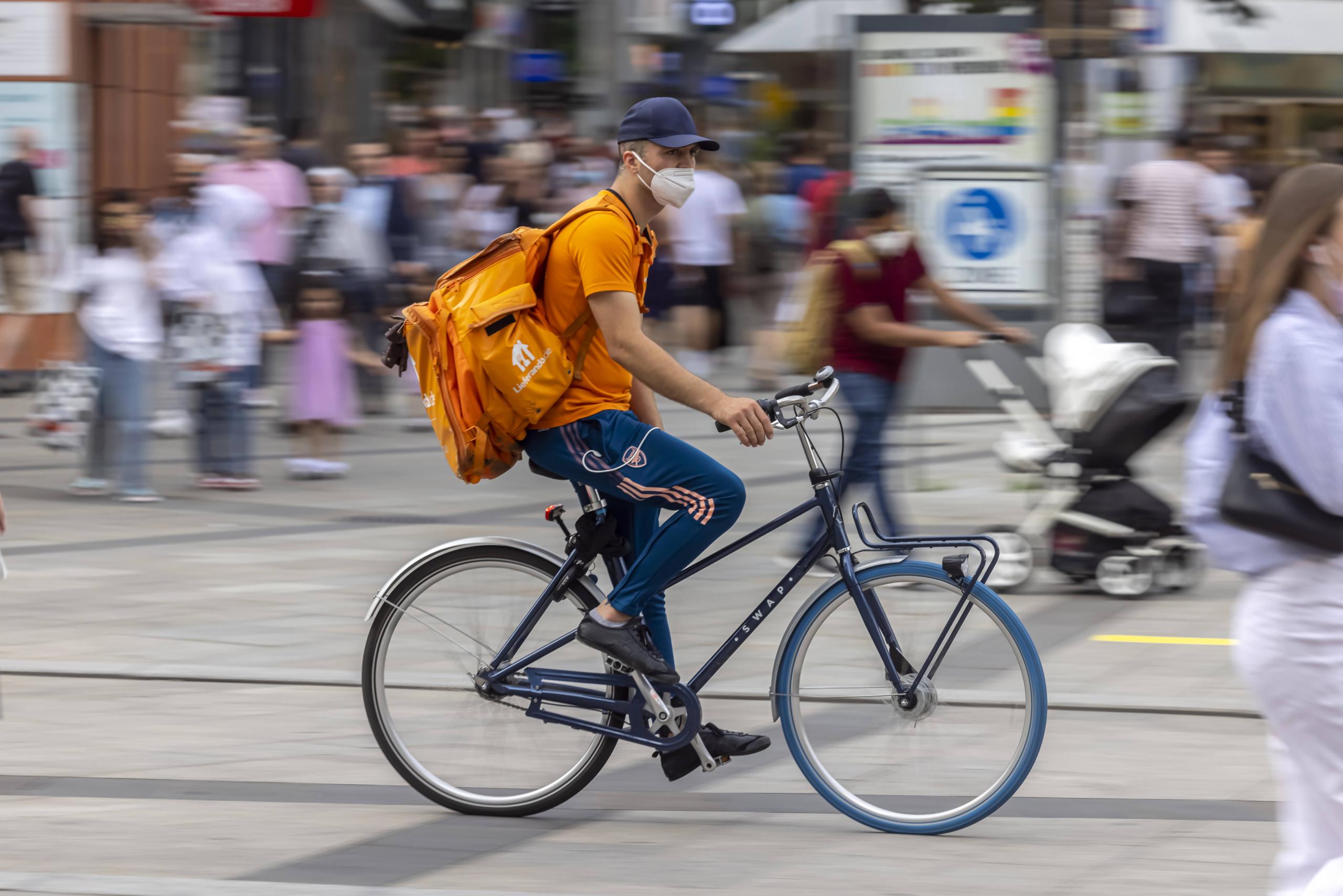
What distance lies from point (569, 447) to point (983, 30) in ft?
31.8

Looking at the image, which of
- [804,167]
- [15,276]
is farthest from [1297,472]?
[804,167]

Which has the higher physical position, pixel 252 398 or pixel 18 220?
pixel 18 220

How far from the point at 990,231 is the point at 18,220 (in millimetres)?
6997

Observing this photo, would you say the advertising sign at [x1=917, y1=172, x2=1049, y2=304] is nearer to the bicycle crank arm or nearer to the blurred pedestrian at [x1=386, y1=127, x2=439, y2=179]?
the blurred pedestrian at [x1=386, y1=127, x2=439, y2=179]

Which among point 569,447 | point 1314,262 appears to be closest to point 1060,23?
point 569,447

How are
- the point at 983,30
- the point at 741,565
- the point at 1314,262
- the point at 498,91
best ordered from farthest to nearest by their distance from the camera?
1. the point at 498,91
2. the point at 983,30
3. the point at 741,565
4. the point at 1314,262

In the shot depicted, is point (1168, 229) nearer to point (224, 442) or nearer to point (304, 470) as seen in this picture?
point (304, 470)

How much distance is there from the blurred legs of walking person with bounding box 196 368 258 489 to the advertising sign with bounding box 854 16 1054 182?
4.90 metres

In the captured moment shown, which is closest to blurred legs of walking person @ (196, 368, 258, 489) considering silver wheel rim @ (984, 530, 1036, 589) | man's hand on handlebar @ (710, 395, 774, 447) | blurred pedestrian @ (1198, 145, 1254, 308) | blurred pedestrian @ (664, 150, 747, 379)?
silver wheel rim @ (984, 530, 1036, 589)

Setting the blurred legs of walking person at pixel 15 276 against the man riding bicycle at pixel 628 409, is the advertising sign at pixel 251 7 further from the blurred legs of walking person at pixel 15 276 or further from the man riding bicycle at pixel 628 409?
the man riding bicycle at pixel 628 409

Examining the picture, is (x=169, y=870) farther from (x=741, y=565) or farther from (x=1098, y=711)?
(x=741, y=565)

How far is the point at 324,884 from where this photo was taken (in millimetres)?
4637

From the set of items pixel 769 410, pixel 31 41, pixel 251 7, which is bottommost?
pixel 769 410

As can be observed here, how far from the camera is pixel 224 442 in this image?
11.5 m
